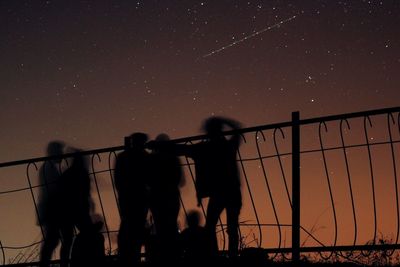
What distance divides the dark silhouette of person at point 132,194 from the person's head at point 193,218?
1.99ft

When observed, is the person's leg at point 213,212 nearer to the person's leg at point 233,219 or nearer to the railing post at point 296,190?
the person's leg at point 233,219

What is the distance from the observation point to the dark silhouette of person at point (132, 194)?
6.58 metres

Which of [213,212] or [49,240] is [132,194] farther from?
[49,240]

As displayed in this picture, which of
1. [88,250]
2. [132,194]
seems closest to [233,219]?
[132,194]

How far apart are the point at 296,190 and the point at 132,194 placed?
2.20 metres

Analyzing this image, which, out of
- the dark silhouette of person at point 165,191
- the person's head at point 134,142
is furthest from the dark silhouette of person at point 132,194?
the dark silhouette of person at point 165,191

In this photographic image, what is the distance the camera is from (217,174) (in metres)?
6.81

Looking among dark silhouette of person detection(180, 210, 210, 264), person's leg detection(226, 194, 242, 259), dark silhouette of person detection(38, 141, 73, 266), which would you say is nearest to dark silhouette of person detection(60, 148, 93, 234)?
dark silhouette of person detection(38, 141, 73, 266)

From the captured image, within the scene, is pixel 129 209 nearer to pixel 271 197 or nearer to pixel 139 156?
pixel 139 156

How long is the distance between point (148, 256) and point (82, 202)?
69.4 inches

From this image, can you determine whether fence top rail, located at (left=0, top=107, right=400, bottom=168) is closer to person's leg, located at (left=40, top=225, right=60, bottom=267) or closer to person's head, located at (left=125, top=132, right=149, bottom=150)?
person's head, located at (left=125, top=132, right=149, bottom=150)

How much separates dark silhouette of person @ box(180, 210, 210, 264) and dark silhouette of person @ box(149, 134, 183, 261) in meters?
0.70

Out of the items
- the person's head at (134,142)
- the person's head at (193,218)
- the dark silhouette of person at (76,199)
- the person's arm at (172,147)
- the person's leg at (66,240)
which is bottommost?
the person's leg at (66,240)

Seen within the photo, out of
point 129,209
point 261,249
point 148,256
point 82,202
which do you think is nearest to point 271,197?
point 261,249
